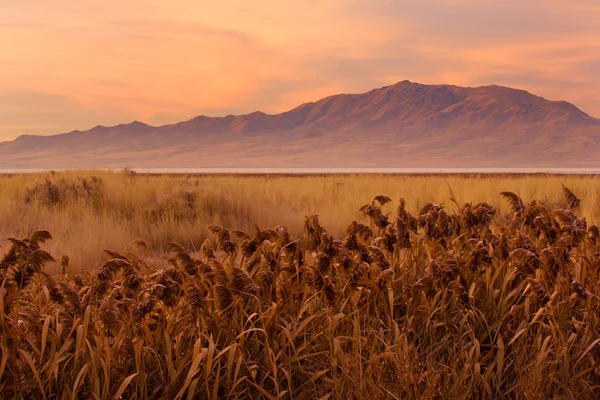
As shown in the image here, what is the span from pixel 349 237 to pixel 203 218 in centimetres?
768

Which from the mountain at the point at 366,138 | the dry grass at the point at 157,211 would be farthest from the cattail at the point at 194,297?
the mountain at the point at 366,138

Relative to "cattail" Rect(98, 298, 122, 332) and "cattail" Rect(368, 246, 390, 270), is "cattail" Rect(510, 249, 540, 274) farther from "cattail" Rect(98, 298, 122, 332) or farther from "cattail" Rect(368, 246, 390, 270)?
"cattail" Rect(98, 298, 122, 332)

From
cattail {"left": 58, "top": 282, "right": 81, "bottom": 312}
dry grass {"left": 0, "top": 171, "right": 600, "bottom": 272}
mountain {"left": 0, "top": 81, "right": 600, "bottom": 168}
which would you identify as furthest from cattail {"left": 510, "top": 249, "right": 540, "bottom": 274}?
mountain {"left": 0, "top": 81, "right": 600, "bottom": 168}

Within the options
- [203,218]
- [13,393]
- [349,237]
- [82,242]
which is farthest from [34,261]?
[203,218]

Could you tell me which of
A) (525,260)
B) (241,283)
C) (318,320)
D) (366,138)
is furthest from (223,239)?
(366,138)

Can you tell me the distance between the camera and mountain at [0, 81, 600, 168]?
112 meters

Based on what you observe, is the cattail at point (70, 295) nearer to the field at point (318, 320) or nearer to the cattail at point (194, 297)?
the field at point (318, 320)

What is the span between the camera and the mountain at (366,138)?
112 m

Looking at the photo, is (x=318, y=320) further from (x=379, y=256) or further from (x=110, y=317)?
(x=110, y=317)

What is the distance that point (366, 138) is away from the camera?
5177 inches

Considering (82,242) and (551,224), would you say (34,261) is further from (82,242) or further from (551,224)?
(82,242)

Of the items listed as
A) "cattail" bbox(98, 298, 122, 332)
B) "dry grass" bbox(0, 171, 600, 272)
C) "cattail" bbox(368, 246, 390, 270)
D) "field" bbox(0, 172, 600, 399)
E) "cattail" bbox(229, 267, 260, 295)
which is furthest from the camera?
"dry grass" bbox(0, 171, 600, 272)

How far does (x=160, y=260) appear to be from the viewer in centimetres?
866

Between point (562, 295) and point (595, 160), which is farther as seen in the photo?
point (595, 160)
